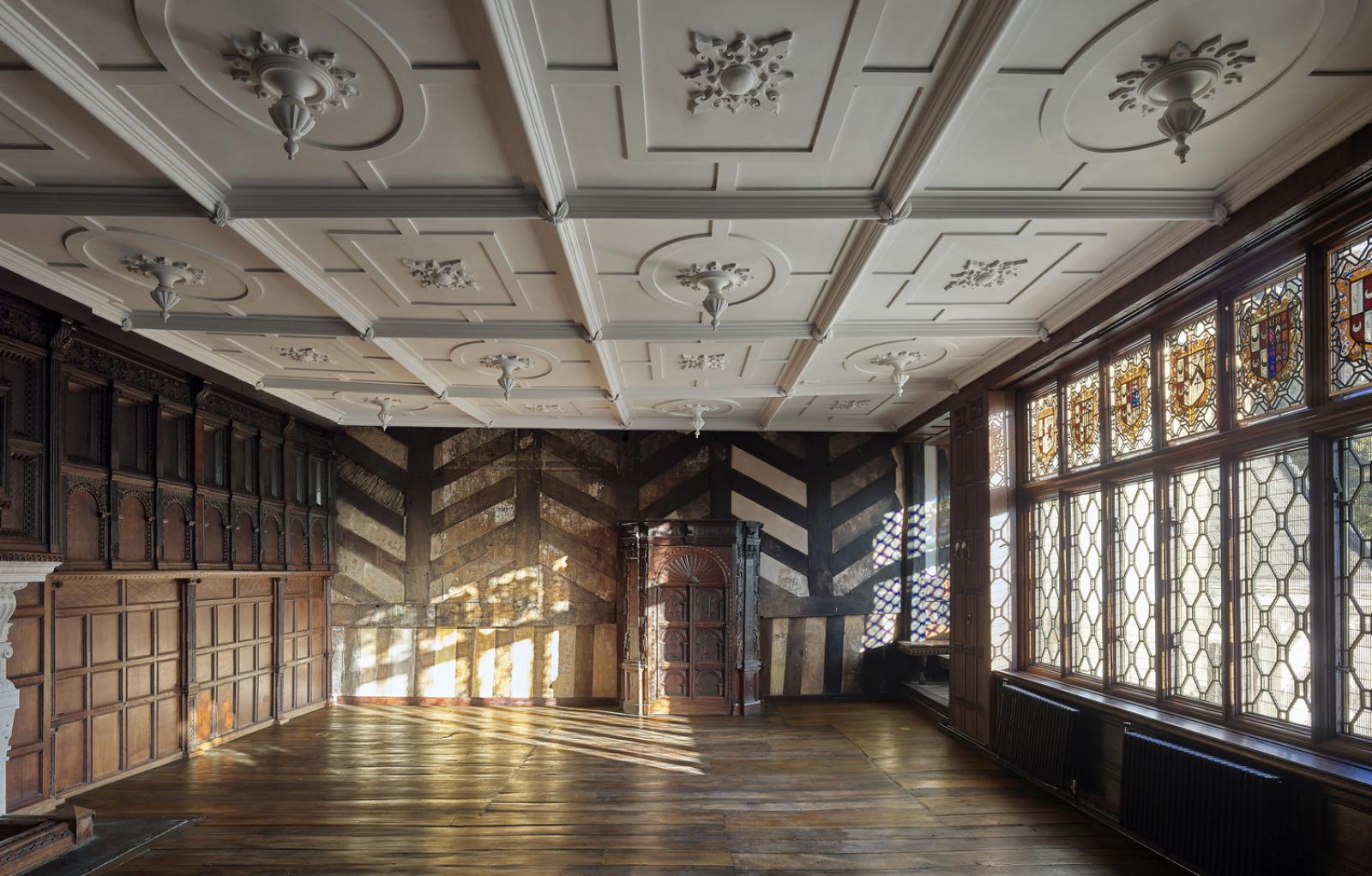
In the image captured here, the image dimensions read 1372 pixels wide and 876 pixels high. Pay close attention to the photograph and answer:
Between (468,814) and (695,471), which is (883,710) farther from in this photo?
(468,814)

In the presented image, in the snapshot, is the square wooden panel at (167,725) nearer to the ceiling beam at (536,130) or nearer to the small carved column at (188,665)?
the small carved column at (188,665)

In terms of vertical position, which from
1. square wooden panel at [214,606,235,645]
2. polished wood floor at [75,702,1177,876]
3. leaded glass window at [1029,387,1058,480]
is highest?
leaded glass window at [1029,387,1058,480]

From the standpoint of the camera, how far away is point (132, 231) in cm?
423

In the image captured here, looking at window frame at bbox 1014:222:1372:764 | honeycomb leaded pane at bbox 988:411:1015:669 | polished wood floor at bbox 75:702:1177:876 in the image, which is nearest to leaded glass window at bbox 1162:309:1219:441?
window frame at bbox 1014:222:1372:764

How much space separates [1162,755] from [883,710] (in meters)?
4.74

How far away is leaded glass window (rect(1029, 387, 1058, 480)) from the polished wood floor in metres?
2.32

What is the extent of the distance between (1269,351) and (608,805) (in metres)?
4.59

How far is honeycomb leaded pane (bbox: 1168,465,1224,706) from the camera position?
15.0 ft

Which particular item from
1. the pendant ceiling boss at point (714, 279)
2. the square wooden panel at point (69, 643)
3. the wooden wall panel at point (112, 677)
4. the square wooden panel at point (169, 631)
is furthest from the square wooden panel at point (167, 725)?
the pendant ceiling boss at point (714, 279)

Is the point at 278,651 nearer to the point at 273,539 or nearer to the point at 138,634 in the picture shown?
the point at 273,539

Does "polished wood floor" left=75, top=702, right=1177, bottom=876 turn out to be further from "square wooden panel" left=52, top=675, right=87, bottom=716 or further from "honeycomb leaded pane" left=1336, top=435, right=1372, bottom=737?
"honeycomb leaded pane" left=1336, top=435, right=1372, bottom=737

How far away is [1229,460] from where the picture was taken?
4438mm

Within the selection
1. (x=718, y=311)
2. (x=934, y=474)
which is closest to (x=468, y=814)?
(x=718, y=311)

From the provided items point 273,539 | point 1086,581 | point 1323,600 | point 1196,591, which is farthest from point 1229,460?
point 273,539
